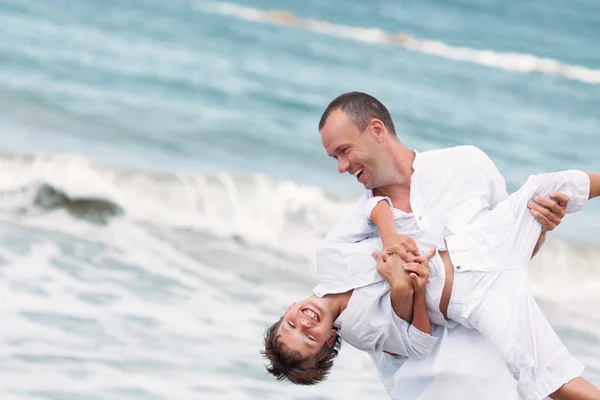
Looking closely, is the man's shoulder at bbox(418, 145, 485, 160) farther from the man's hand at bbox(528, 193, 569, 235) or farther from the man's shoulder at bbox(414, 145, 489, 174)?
the man's hand at bbox(528, 193, 569, 235)

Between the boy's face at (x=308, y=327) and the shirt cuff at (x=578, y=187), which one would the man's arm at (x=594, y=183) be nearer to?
the shirt cuff at (x=578, y=187)

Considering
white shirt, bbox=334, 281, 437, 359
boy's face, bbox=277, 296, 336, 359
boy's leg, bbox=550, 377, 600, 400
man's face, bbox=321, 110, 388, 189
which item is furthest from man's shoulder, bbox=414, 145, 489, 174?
boy's leg, bbox=550, 377, 600, 400

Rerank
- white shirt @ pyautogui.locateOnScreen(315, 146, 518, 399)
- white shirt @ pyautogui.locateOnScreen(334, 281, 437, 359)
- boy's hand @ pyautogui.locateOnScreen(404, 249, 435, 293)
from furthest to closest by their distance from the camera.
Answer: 1. white shirt @ pyautogui.locateOnScreen(315, 146, 518, 399)
2. white shirt @ pyautogui.locateOnScreen(334, 281, 437, 359)
3. boy's hand @ pyautogui.locateOnScreen(404, 249, 435, 293)

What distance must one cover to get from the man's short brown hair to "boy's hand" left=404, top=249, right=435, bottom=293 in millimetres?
383

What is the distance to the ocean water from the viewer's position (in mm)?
5086

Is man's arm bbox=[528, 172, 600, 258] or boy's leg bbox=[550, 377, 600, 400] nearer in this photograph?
boy's leg bbox=[550, 377, 600, 400]

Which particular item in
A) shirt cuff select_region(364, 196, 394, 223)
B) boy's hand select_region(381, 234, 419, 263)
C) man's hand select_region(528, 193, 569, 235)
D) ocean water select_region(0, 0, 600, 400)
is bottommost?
ocean water select_region(0, 0, 600, 400)

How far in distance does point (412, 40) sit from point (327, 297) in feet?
35.5

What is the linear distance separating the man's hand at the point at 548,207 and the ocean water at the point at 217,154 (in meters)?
1.96

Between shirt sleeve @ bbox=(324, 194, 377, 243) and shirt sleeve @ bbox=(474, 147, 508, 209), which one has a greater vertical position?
shirt sleeve @ bbox=(474, 147, 508, 209)

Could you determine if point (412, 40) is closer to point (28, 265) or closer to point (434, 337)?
point (28, 265)

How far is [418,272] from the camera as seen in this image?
296cm

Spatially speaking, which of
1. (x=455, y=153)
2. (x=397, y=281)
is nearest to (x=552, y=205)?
(x=455, y=153)

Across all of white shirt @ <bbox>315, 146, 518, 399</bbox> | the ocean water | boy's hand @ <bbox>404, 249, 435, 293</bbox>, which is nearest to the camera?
boy's hand @ <bbox>404, 249, 435, 293</bbox>
